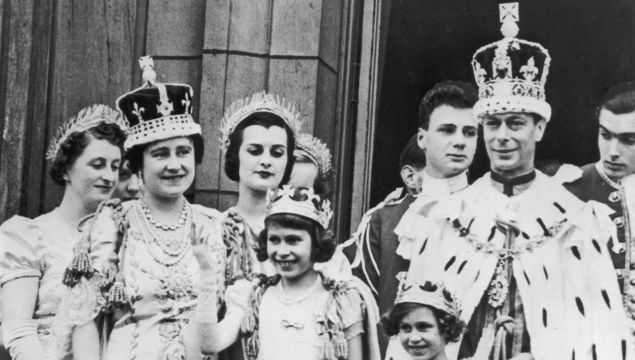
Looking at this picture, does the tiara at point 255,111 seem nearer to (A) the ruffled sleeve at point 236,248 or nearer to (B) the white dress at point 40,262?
(A) the ruffled sleeve at point 236,248

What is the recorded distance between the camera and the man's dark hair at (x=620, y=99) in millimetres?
5930

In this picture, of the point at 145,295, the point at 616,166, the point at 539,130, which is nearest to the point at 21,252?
the point at 145,295

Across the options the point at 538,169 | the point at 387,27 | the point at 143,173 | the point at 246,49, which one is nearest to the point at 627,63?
the point at 538,169

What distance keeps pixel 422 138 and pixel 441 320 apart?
38.5 inches

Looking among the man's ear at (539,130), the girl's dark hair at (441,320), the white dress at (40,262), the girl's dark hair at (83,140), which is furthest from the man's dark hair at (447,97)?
the white dress at (40,262)

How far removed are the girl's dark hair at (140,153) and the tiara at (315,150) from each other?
429 millimetres

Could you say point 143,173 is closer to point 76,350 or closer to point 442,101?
point 76,350

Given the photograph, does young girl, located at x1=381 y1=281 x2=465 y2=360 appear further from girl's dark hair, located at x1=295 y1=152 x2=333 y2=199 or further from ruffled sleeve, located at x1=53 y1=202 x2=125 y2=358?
ruffled sleeve, located at x1=53 y1=202 x2=125 y2=358

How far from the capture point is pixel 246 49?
21.2 feet

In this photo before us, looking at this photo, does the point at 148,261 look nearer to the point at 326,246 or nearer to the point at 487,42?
the point at 326,246

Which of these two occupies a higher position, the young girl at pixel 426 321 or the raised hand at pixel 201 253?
the raised hand at pixel 201 253

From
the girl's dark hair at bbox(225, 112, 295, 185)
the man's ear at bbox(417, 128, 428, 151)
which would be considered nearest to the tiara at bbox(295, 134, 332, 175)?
the girl's dark hair at bbox(225, 112, 295, 185)

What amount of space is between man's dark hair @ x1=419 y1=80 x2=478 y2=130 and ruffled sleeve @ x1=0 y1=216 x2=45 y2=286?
1786 mm

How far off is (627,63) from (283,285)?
1.82 meters
